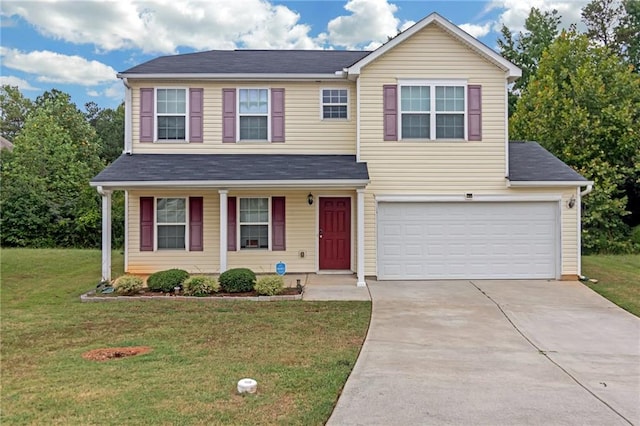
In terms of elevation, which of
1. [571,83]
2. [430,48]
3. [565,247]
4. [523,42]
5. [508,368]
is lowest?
[508,368]

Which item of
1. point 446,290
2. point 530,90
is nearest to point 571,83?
point 530,90

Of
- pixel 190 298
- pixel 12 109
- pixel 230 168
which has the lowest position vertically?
pixel 190 298

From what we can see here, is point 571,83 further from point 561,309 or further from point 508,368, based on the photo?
point 508,368

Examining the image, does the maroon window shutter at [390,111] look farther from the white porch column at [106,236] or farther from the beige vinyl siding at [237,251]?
the white porch column at [106,236]

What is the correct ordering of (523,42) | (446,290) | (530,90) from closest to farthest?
(446,290) < (530,90) < (523,42)

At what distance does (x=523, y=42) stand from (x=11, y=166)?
2984cm

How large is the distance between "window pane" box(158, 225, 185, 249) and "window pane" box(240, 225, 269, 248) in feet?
5.71

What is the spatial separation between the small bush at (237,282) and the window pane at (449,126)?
19.9ft

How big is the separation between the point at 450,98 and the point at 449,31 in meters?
1.71

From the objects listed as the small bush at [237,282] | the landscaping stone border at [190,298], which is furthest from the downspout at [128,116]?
the small bush at [237,282]

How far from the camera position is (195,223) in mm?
12406

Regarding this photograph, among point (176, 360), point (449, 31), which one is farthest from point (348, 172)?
point (176, 360)

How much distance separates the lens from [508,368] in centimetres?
553

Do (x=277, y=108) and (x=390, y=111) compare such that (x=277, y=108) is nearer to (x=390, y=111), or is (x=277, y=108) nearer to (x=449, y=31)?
(x=390, y=111)
